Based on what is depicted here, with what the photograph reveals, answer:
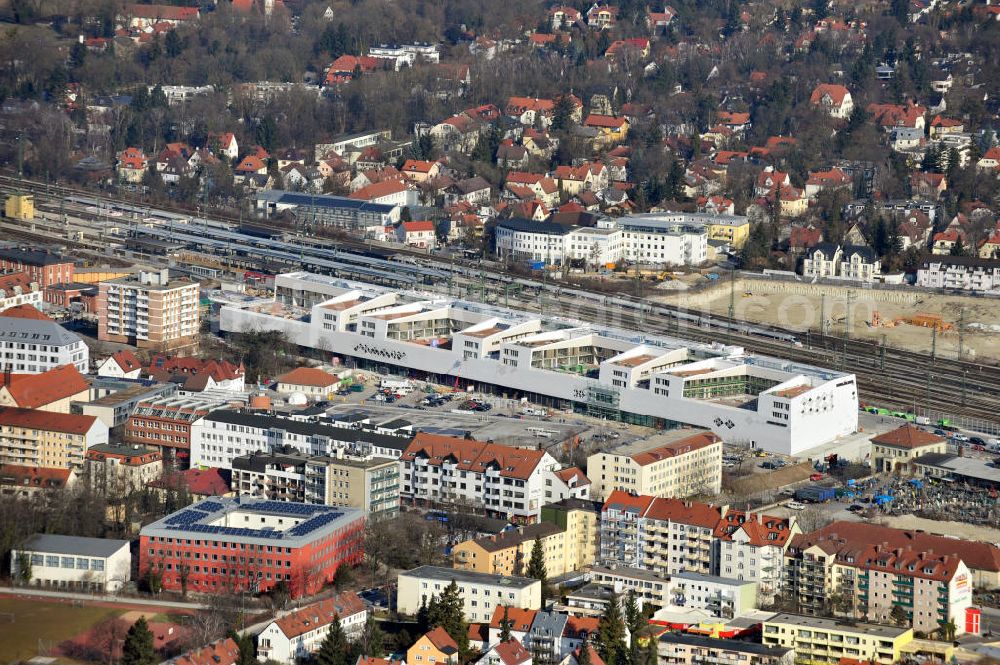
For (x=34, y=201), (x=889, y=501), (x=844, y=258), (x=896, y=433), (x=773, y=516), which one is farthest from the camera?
(x=34, y=201)

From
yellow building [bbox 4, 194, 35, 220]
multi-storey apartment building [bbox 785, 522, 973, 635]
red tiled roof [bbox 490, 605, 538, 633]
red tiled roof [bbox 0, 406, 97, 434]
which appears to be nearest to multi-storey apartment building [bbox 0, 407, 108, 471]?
red tiled roof [bbox 0, 406, 97, 434]

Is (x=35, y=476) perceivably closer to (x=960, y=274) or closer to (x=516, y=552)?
(x=516, y=552)

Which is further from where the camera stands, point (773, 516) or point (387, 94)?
point (387, 94)

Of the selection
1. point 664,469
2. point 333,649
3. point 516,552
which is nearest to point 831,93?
point 664,469

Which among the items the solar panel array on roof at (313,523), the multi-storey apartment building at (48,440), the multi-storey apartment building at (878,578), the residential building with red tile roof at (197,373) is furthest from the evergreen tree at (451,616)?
the residential building with red tile roof at (197,373)

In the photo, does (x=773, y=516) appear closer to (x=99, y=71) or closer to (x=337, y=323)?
(x=337, y=323)

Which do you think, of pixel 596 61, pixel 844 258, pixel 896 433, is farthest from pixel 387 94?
pixel 896 433

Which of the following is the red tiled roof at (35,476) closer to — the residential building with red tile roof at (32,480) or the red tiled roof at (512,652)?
the residential building with red tile roof at (32,480)
